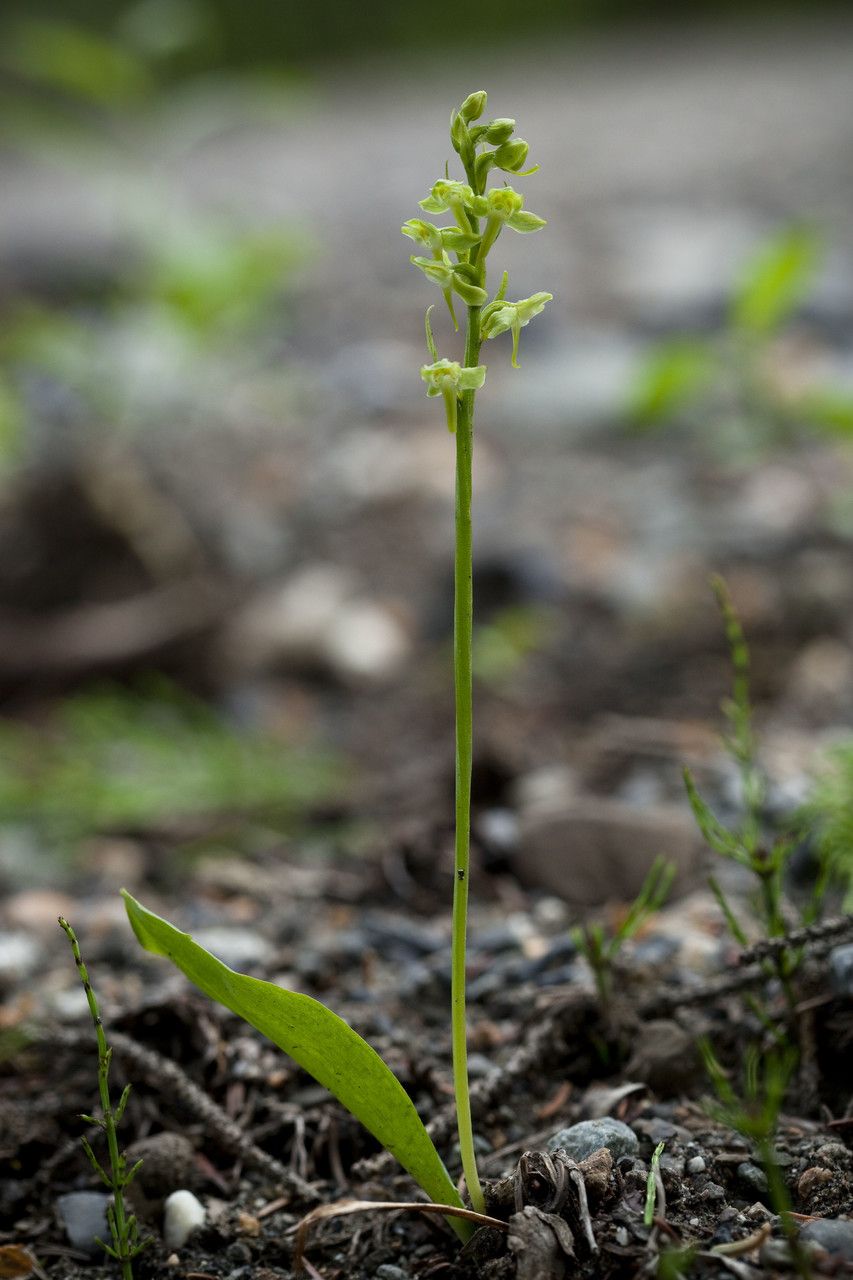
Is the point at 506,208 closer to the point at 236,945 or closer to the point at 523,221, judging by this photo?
the point at 523,221

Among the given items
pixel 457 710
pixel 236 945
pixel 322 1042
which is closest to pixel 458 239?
pixel 457 710

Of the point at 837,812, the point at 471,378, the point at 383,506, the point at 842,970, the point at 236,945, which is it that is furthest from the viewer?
the point at 383,506

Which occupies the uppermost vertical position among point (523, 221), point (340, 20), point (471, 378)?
point (340, 20)

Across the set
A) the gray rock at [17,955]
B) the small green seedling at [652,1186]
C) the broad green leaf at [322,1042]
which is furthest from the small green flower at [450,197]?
the gray rock at [17,955]

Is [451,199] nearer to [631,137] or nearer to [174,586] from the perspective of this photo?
[174,586]

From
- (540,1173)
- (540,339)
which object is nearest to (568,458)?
(540,339)

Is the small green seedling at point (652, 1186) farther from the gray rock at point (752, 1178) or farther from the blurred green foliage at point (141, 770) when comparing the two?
the blurred green foliage at point (141, 770)
